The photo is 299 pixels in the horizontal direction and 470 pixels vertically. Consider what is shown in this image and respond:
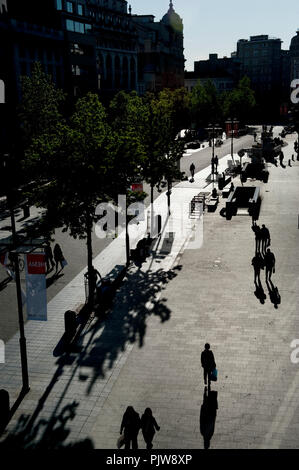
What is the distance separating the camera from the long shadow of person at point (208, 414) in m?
11.0

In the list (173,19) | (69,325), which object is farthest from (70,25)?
(173,19)

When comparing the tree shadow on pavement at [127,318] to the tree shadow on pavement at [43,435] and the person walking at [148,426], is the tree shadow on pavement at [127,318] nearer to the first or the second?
the tree shadow on pavement at [43,435]

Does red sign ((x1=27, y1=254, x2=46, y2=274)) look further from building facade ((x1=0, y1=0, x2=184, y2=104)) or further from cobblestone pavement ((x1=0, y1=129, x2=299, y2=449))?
building facade ((x1=0, y1=0, x2=184, y2=104))

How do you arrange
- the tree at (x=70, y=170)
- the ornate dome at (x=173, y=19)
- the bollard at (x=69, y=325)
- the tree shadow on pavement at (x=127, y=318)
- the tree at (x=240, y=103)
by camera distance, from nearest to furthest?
the tree shadow on pavement at (x=127, y=318), the bollard at (x=69, y=325), the tree at (x=70, y=170), the tree at (x=240, y=103), the ornate dome at (x=173, y=19)

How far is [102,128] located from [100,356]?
28.1 feet

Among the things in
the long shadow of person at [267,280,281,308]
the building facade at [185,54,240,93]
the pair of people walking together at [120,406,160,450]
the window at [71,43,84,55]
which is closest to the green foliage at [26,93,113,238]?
the long shadow of person at [267,280,281,308]

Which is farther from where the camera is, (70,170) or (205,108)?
(205,108)

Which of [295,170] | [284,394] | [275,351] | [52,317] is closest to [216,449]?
[284,394]

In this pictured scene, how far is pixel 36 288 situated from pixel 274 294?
384 inches

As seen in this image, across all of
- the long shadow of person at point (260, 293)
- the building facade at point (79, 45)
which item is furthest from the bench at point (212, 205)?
the building facade at point (79, 45)

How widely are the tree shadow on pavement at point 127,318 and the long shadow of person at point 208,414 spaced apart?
316 cm

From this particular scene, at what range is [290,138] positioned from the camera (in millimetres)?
85688

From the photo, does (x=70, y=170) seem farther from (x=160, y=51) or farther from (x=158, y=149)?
(x=160, y=51)

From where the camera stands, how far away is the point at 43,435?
1119 centimetres
